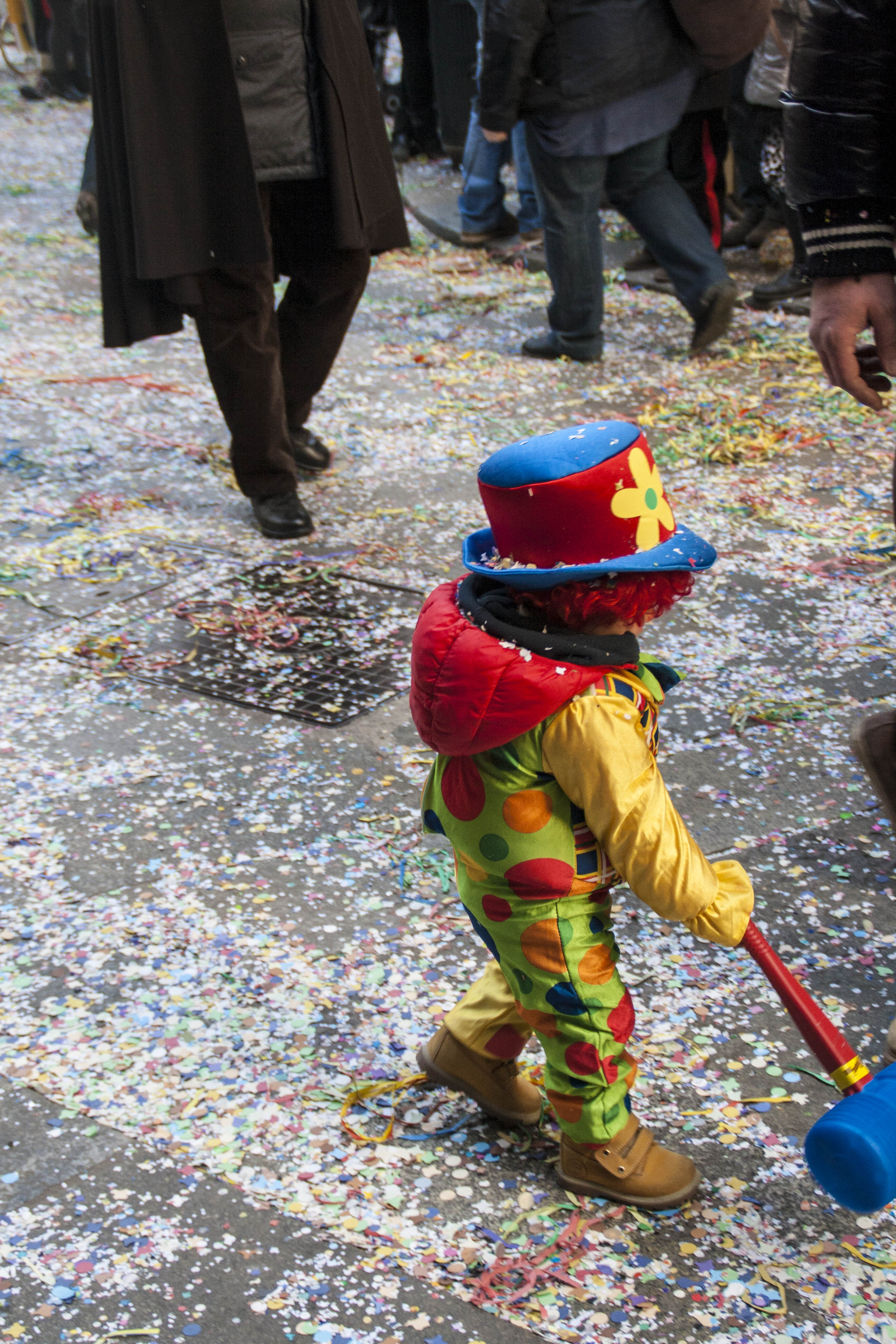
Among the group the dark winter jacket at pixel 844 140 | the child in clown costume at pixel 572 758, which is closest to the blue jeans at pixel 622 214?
the dark winter jacket at pixel 844 140

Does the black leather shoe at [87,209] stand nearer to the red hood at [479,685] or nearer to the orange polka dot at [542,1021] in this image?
the red hood at [479,685]

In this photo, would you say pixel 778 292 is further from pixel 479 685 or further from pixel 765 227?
pixel 479 685

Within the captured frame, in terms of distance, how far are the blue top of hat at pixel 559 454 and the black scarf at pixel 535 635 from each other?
157 mm

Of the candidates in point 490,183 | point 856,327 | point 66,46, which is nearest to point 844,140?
point 856,327

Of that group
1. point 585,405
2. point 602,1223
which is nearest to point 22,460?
point 585,405

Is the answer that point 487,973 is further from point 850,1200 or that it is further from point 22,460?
point 22,460

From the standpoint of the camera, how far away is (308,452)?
15.1 ft

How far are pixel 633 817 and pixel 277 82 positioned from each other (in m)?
2.92

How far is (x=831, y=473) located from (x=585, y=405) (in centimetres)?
110

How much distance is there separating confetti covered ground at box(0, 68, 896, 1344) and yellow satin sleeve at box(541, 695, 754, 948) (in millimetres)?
474

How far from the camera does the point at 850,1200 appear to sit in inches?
57.6

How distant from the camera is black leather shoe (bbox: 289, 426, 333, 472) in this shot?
4.61 meters

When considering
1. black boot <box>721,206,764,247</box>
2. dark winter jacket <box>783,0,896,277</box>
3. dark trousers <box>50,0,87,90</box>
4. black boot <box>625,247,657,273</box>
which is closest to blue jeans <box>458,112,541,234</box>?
black boot <box>625,247,657,273</box>

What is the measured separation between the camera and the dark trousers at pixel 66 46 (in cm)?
1449
